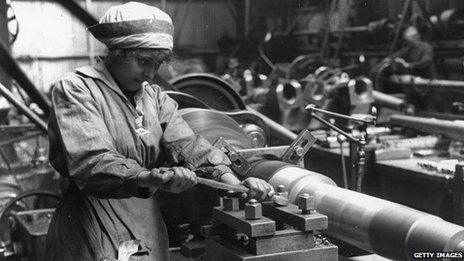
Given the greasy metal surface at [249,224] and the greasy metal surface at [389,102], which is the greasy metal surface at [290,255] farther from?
the greasy metal surface at [389,102]

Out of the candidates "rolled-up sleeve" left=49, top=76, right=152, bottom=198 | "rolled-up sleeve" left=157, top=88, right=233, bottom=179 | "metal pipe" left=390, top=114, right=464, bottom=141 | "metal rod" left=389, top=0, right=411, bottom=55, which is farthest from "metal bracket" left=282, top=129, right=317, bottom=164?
"metal rod" left=389, top=0, right=411, bottom=55

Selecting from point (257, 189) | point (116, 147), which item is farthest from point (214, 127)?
point (257, 189)

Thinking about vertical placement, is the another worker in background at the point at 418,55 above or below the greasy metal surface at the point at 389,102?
above

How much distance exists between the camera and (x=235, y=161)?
7.53ft

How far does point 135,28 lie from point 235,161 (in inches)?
27.3

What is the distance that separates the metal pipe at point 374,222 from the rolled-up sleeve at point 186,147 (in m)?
0.28

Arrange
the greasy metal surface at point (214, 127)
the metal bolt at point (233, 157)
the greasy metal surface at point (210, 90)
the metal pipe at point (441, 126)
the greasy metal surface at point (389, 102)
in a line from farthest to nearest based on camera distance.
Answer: the greasy metal surface at point (389, 102) → the greasy metal surface at point (210, 90) → the metal pipe at point (441, 126) → the greasy metal surface at point (214, 127) → the metal bolt at point (233, 157)

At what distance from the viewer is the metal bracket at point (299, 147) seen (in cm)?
238

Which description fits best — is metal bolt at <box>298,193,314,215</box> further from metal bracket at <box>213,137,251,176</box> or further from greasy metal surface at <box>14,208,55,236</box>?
greasy metal surface at <box>14,208,55,236</box>

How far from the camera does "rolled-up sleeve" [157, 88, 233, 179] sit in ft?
6.58

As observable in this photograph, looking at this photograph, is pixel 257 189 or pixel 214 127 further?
pixel 214 127

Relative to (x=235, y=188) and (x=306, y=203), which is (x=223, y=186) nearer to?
(x=235, y=188)

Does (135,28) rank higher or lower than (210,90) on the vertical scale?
higher

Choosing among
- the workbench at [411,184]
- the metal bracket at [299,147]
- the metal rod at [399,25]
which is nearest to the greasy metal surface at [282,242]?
the metal bracket at [299,147]
